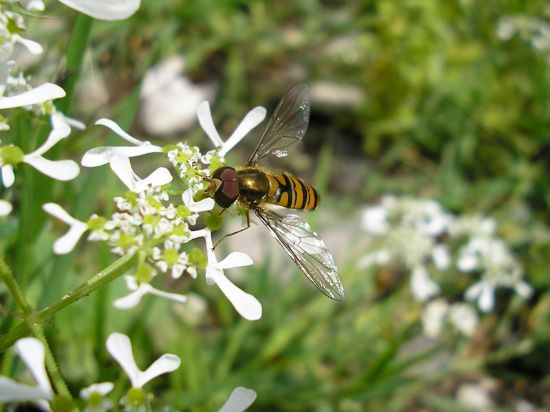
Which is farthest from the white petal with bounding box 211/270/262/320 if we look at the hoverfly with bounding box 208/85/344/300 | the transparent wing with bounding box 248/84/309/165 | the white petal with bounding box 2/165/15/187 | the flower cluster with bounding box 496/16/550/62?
the flower cluster with bounding box 496/16/550/62

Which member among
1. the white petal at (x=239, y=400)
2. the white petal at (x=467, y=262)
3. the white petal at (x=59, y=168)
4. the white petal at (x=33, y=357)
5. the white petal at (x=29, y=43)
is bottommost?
the white petal at (x=239, y=400)

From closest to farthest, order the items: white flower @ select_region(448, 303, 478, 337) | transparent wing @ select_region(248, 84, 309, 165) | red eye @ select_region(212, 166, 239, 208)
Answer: red eye @ select_region(212, 166, 239, 208) → transparent wing @ select_region(248, 84, 309, 165) → white flower @ select_region(448, 303, 478, 337)

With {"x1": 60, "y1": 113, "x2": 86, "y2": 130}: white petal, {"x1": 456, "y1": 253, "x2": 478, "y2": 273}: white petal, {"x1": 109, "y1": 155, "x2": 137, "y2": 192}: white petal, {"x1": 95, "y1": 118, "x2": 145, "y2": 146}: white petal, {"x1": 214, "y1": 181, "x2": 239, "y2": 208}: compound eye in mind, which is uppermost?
{"x1": 60, "y1": 113, "x2": 86, "y2": 130}: white petal

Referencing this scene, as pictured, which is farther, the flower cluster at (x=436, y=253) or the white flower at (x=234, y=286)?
the flower cluster at (x=436, y=253)

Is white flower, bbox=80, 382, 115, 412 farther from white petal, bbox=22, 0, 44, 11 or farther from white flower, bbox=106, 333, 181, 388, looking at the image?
white petal, bbox=22, 0, 44, 11

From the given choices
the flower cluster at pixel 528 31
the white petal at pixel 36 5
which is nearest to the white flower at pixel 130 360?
the white petal at pixel 36 5

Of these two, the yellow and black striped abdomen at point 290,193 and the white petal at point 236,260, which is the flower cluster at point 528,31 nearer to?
the yellow and black striped abdomen at point 290,193

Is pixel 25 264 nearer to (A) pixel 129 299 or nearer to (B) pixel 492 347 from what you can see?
(A) pixel 129 299
